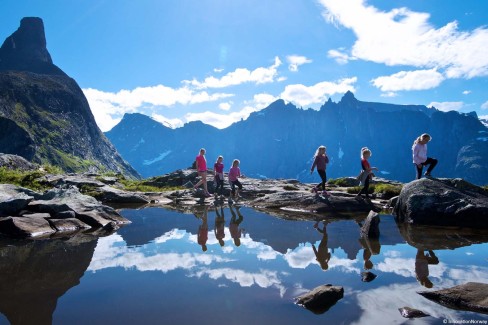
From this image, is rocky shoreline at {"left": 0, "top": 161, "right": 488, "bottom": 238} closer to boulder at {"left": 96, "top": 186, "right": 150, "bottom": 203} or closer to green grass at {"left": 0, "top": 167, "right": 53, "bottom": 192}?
boulder at {"left": 96, "top": 186, "right": 150, "bottom": 203}

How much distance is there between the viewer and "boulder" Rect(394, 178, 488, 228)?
489 inches

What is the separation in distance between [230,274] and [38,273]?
402cm

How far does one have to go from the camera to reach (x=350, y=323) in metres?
5.10

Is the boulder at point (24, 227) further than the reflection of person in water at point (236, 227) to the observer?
Yes

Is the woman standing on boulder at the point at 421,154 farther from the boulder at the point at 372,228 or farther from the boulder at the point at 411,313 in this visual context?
the boulder at the point at 411,313

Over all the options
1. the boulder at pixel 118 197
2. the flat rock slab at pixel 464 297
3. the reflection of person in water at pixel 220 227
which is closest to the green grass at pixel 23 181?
the boulder at pixel 118 197

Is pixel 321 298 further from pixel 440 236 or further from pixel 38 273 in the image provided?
pixel 440 236

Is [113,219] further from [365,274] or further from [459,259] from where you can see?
[459,259]

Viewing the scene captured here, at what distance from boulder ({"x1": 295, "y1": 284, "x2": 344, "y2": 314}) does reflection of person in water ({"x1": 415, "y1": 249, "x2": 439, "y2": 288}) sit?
188 cm

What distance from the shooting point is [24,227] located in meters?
11.2

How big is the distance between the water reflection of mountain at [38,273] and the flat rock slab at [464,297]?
239 inches

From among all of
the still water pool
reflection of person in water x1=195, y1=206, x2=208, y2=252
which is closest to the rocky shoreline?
the still water pool

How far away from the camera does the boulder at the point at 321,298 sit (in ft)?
18.4

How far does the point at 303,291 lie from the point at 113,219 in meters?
10.1
